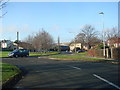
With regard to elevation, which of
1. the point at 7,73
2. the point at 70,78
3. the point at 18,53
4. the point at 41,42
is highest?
the point at 41,42

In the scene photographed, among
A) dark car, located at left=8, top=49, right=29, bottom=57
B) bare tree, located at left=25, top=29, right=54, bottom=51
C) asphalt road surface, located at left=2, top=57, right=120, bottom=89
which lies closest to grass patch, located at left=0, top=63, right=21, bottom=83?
asphalt road surface, located at left=2, top=57, right=120, bottom=89

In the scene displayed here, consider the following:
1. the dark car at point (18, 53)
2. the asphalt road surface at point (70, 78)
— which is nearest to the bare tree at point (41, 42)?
the dark car at point (18, 53)

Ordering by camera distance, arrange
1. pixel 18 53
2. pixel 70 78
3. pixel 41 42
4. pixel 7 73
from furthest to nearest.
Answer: pixel 41 42 → pixel 18 53 → pixel 7 73 → pixel 70 78

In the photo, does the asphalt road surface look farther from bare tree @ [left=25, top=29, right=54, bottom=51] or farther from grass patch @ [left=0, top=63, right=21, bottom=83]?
bare tree @ [left=25, top=29, right=54, bottom=51]

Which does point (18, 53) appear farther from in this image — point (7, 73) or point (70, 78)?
point (70, 78)

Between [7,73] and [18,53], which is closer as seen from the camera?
[7,73]

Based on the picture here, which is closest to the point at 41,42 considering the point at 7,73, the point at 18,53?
the point at 18,53

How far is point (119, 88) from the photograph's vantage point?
8938 millimetres

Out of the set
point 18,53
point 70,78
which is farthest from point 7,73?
point 18,53

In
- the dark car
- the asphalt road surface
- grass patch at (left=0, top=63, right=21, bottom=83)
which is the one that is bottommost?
the asphalt road surface

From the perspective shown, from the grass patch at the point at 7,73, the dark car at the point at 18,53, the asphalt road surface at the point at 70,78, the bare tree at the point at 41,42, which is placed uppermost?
the bare tree at the point at 41,42

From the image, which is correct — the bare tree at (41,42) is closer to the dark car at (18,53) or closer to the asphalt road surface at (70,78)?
the dark car at (18,53)

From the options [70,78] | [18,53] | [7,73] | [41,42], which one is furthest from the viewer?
[41,42]

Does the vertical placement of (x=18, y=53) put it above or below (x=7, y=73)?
above
